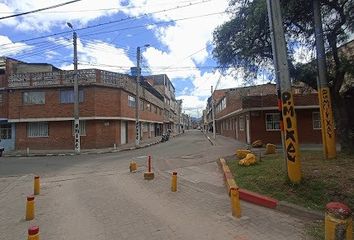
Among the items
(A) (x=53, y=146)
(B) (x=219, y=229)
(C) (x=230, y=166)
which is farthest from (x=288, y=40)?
(A) (x=53, y=146)

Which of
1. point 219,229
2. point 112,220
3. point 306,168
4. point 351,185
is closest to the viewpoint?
point 219,229

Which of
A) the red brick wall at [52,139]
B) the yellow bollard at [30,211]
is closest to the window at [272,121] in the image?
the red brick wall at [52,139]

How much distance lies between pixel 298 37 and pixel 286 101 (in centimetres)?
878

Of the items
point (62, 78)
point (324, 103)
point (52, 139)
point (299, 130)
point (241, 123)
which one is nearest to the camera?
point (324, 103)

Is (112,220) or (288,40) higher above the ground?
(288,40)

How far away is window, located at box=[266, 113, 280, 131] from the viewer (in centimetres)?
2919

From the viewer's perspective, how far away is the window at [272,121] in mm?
29188

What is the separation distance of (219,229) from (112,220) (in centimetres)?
251

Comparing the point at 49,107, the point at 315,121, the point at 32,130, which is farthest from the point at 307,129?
the point at 32,130

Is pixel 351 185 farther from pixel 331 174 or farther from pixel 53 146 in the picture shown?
pixel 53 146

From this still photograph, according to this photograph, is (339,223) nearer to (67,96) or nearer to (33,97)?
(67,96)

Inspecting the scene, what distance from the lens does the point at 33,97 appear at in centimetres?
3422

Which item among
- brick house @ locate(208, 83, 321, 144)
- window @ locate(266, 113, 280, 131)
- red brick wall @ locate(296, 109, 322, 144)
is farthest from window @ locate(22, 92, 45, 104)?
red brick wall @ locate(296, 109, 322, 144)

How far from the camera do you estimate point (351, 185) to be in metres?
9.55
